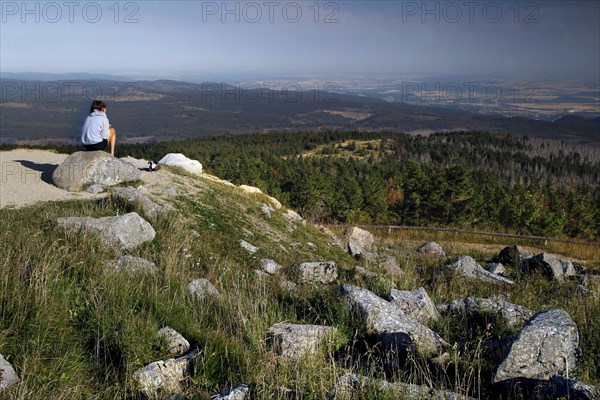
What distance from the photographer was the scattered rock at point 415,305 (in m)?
6.58

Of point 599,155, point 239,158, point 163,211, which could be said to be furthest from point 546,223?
point 599,155

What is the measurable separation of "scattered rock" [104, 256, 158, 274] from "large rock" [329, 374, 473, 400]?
3.71 metres

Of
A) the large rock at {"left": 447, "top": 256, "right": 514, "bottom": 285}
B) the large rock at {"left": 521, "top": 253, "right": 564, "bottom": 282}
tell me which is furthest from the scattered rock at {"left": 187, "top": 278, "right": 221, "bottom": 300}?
the large rock at {"left": 521, "top": 253, "right": 564, "bottom": 282}

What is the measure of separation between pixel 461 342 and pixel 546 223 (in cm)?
5706

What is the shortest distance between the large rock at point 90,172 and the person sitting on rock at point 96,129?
0.53m

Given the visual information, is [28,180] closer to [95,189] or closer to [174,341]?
[95,189]

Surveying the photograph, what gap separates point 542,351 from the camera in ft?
16.1

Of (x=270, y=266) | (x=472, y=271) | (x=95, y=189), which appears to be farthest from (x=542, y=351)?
(x=95, y=189)

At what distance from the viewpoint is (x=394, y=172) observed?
77.6 metres

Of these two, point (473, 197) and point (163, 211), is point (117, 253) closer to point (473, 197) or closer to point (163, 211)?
point (163, 211)

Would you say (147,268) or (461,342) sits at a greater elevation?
(147,268)

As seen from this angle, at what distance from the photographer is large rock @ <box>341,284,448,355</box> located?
17.9ft

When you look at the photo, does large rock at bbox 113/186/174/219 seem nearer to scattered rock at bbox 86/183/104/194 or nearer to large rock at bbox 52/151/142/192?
scattered rock at bbox 86/183/104/194

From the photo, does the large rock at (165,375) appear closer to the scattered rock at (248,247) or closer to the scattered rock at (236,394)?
the scattered rock at (236,394)
